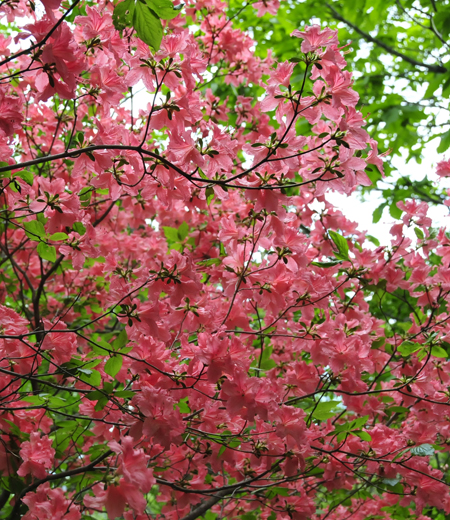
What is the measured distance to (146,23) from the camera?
134 centimetres

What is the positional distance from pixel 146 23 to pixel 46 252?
3.36 feet

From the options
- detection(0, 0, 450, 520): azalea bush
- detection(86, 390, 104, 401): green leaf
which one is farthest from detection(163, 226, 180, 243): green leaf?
detection(86, 390, 104, 401): green leaf

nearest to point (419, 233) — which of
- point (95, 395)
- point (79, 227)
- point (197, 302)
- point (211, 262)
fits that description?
point (211, 262)

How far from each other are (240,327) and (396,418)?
1.55 meters

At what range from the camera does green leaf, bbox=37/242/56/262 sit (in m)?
1.94

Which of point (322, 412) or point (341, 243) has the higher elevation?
point (341, 243)

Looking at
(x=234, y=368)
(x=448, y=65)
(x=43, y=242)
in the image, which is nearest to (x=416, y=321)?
(x=234, y=368)

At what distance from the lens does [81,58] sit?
1.47m

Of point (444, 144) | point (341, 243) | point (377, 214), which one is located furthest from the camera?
point (377, 214)

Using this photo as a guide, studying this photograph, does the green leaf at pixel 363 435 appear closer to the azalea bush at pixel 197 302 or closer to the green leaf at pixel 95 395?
the azalea bush at pixel 197 302

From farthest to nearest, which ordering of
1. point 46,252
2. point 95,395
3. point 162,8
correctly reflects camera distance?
1. point 46,252
2. point 95,395
3. point 162,8

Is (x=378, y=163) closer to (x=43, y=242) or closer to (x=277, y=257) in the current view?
(x=277, y=257)

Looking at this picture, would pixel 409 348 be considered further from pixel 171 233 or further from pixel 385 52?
pixel 385 52

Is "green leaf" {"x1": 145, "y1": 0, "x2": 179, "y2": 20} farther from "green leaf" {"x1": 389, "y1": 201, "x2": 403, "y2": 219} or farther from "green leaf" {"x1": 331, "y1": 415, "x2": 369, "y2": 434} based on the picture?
"green leaf" {"x1": 389, "y1": 201, "x2": 403, "y2": 219}
